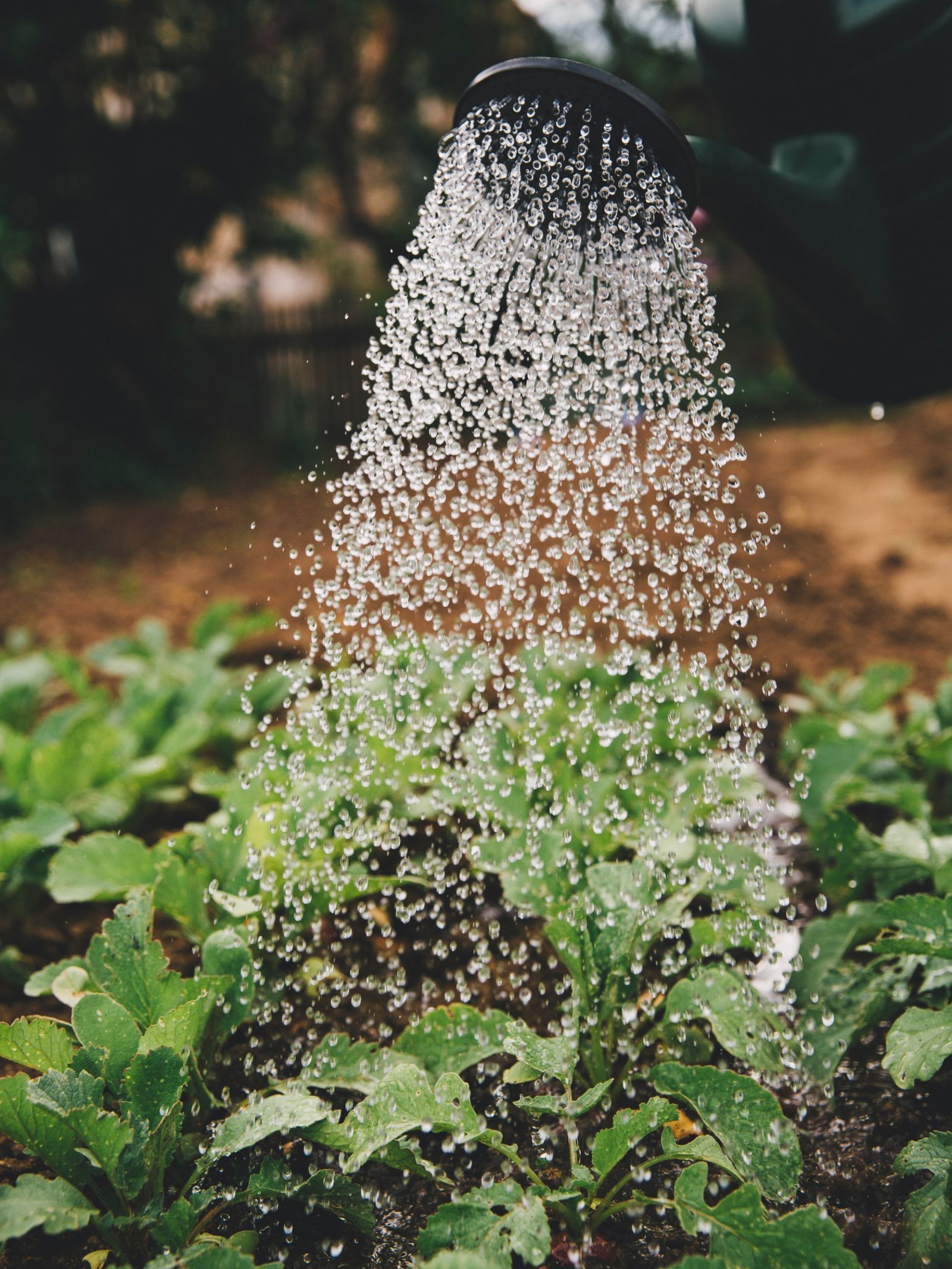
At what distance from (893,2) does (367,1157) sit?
1804mm

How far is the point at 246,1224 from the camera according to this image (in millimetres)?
1354

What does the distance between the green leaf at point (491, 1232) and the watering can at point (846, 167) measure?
1341 millimetres

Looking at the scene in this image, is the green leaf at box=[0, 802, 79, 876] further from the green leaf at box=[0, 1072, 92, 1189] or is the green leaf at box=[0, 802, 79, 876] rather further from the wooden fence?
the wooden fence

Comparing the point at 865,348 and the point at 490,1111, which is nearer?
the point at 490,1111

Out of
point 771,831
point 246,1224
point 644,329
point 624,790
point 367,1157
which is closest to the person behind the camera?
point 367,1157

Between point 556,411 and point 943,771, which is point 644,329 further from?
point 943,771

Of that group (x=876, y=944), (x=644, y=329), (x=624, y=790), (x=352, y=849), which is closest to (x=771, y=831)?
(x=624, y=790)

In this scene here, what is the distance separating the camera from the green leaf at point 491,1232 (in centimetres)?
116

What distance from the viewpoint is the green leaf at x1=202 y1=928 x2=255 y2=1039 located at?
5.07 feet

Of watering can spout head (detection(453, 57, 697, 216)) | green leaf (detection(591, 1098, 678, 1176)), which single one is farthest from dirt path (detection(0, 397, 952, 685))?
green leaf (detection(591, 1098, 678, 1176))

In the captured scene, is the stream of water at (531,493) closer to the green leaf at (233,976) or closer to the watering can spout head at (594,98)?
the watering can spout head at (594,98)

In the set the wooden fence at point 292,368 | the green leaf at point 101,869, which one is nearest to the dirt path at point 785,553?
the wooden fence at point 292,368

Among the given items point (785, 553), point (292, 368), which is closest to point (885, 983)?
point (785, 553)

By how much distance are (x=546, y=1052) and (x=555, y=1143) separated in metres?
0.26
